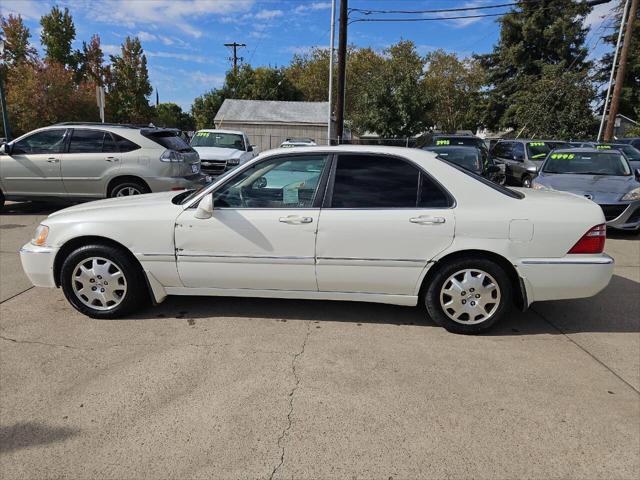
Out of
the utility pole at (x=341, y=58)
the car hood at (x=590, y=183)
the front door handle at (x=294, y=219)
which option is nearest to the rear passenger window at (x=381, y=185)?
the front door handle at (x=294, y=219)

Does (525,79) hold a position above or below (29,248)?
above

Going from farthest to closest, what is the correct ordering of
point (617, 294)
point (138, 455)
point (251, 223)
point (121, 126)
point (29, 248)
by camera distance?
1. point (121, 126)
2. point (617, 294)
3. point (29, 248)
4. point (251, 223)
5. point (138, 455)

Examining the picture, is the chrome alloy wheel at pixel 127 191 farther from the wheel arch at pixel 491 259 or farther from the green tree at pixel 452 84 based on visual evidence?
the green tree at pixel 452 84

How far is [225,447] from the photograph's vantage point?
2.41 meters

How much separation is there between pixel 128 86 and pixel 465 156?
A: 1356 inches

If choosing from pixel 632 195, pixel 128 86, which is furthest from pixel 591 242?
pixel 128 86

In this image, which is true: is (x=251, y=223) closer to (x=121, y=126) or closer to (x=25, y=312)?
(x=25, y=312)

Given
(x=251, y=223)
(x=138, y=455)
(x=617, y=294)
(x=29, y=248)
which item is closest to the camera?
(x=138, y=455)

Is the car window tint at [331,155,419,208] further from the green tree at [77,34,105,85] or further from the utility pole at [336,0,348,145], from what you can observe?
the green tree at [77,34,105,85]

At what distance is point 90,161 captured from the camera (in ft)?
26.5

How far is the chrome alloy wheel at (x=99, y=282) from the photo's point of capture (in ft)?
12.7

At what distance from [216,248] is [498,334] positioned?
2.49 m

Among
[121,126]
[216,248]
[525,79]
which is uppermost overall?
[525,79]

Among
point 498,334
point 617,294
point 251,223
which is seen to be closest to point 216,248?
point 251,223
